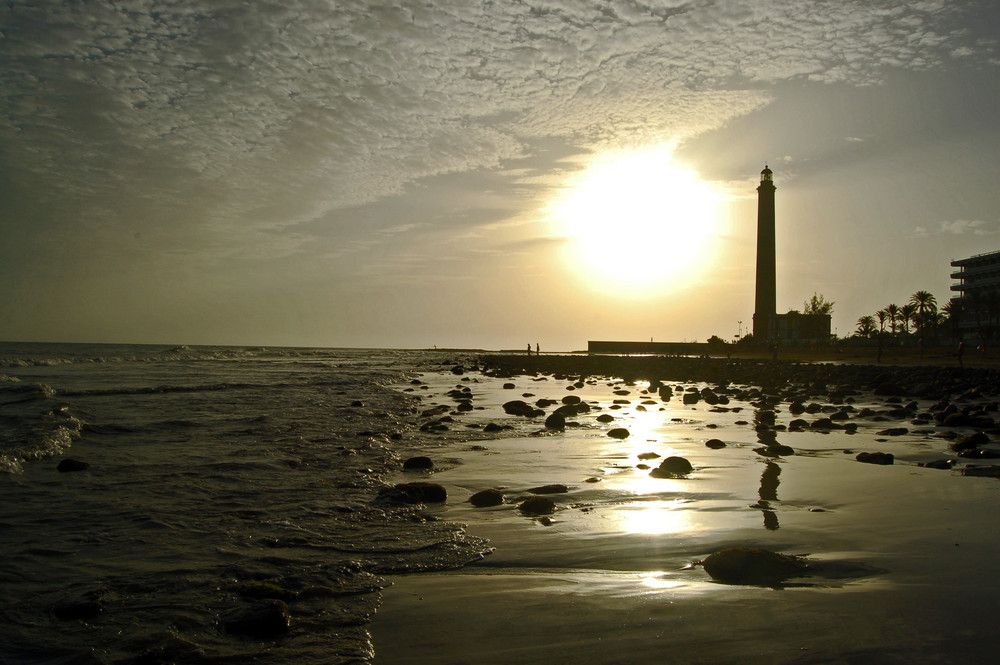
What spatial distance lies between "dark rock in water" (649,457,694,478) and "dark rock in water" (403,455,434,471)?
319 cm

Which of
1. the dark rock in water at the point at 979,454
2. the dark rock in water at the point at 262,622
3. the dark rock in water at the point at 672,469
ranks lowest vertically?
the dark rock in water at the point at 262,622

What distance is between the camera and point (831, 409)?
18.0 meters

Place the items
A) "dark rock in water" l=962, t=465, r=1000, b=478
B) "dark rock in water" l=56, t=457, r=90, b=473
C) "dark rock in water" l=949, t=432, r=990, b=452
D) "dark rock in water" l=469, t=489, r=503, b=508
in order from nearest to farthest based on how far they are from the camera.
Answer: "dark rock in water" l=469, t=489, r=503, b=508 < "dark rock in water" l=962, t=465, r=1000, b=478 < "dark rock in water" l=56, t=457, r=90, b=473 < "dark rock in water" l=949, t=432, r=990, b=452

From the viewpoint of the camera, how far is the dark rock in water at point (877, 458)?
9.11m

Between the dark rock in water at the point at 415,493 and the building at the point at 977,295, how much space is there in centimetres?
7990

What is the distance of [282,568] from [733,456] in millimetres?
7300

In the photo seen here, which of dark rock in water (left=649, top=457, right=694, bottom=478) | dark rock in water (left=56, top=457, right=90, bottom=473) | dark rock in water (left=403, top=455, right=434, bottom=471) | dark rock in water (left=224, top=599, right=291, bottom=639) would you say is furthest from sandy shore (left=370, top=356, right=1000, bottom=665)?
dark rock in water (left=56, top=457, right=90, bottom=473)

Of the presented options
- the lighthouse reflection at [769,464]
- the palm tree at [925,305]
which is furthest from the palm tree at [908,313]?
the lighthouse reflection at [769,464]

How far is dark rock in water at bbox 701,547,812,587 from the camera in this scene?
14.9 feet

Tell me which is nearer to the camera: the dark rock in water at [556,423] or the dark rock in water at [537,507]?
the dark rock in water at [537,507]

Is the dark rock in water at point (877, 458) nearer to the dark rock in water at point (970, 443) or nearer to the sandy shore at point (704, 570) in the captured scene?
the sandy shore at point (704, 570)

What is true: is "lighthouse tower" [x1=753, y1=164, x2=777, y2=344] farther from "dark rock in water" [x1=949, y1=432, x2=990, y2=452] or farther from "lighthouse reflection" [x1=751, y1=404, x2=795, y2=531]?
"dark rock in water" [x1=949, y1=432, x2=990, y2=452]

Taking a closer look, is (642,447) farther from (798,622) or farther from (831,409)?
(831,409)

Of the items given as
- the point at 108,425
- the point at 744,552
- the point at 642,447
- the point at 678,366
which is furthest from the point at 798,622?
the point at 678,366
